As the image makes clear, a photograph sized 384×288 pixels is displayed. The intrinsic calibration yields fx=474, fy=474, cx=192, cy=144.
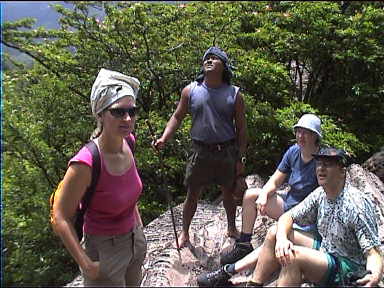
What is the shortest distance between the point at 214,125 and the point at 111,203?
1531mm

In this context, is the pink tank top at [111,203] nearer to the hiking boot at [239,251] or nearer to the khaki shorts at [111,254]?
the khaki shorts at [111,254]

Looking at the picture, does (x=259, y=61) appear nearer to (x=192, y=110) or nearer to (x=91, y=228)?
(x=192, y=110)

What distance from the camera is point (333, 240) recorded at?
3.16 m

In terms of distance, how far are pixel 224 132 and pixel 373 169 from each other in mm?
3109

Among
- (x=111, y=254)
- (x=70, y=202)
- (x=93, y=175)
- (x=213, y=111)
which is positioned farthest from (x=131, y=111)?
(x=213, y=111)

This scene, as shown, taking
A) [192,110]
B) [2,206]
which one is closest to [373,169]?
[192,110]

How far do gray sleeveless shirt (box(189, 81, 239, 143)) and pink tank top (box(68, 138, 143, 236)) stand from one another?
1.29m

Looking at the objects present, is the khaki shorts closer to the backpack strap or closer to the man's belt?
the backpack strap

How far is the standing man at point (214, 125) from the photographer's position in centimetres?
383

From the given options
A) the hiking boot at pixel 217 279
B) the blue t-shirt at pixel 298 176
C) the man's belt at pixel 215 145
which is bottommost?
the hiking boot at pixel 217 279

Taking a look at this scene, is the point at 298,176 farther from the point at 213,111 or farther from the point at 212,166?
the point at 213,111

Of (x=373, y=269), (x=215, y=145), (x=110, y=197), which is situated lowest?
(x=373, y=269)

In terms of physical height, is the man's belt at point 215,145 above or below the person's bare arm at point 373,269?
above

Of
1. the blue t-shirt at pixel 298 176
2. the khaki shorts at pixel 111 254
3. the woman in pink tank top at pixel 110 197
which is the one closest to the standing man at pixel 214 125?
the blue t-shirt at pixel 298 176
